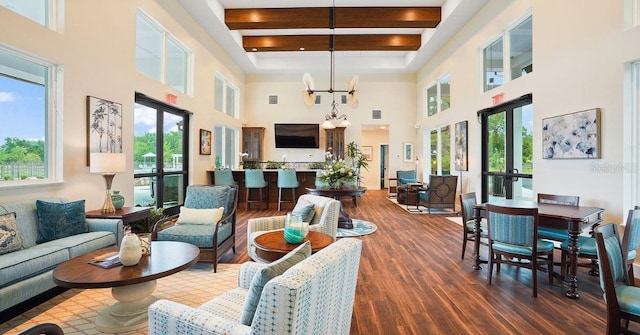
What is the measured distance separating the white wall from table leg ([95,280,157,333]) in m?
5.06

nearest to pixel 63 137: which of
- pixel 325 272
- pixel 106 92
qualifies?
pixel 106 92

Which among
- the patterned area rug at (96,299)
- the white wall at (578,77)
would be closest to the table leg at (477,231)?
the white wall at (578,77)

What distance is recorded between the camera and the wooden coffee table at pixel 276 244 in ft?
7.70

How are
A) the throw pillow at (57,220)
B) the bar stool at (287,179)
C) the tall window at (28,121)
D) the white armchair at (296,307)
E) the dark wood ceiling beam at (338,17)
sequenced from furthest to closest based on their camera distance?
the bar stool at (287,179) → the dark wood ceiling beam at (338,17) → the tall window at (28,121) → the throw pillow at (57,220) → the white armchair at (296,307)

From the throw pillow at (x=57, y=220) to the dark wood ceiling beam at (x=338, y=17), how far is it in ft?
18.2

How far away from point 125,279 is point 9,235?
1.49 metres

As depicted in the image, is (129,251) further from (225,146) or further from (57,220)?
(225,146)

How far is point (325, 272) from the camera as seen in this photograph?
4.22 feet

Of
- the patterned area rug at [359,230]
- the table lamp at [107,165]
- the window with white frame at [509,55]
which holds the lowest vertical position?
the patterned area rug at [359,230]

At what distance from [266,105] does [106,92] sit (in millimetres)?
7213

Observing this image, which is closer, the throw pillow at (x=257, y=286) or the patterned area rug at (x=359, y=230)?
the throw pillow at (x=257, y=286)

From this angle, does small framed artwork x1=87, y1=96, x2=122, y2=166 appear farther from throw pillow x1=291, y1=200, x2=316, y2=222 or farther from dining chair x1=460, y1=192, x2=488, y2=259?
dining chair x1=460, y1=192, x2=488, y2=259

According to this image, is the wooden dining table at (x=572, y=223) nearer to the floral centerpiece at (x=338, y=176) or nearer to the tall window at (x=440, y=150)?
the floral centerpiece at (x=338, y=176)

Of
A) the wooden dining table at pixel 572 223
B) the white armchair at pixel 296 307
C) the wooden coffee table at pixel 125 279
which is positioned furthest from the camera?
the wooden dining table at pixel 572 223
